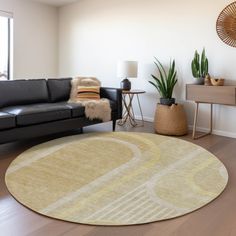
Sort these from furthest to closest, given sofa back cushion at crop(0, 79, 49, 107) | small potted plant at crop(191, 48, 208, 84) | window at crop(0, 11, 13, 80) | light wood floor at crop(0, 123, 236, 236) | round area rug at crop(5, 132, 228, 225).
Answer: window at crop(0, 11, 13, 80), small potted plant at crop(191, 48, 208, 84), sofa back cushion at crop(0, 79, 49, 107), round area rug at crop(5, 132, 228, 225), light wood floor at crop(0, 123, 236, 236)

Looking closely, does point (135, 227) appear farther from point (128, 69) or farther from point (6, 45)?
point (6, 45)

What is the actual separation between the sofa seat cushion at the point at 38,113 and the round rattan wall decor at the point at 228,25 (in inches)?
94.4

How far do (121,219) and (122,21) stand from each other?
4.02m

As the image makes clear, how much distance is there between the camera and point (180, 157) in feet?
10.2

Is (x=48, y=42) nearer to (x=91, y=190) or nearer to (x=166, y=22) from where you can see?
(x=166, y=22)

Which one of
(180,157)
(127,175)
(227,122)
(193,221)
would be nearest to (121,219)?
(193,221)

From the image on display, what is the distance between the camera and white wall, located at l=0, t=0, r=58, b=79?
550 centimetres

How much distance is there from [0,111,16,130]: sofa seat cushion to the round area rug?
353 millimetres

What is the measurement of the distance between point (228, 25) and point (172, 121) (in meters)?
1.54

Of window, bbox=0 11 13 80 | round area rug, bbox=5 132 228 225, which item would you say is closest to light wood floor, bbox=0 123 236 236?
round area rug, bbox=5 132 228 225

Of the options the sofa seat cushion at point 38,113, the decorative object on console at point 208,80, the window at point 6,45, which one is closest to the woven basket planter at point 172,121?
the decorative object on console at point 208,80

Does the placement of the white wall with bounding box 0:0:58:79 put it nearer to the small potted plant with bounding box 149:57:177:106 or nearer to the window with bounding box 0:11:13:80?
the window with bounding box 0:11:13:80

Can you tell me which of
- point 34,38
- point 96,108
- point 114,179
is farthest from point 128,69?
point 114,179

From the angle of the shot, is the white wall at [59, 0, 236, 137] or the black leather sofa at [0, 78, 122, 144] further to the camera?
the white wall at [59, 0, 236, 137]
